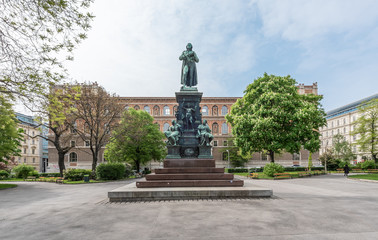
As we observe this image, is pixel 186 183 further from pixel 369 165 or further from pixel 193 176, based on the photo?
pixel 369 165

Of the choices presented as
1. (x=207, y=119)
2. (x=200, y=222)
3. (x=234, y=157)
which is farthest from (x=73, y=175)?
(x=207, y=119)

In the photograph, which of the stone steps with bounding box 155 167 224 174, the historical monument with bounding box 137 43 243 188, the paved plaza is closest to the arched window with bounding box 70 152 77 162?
the historical monument with bounding box 137 43 243 188

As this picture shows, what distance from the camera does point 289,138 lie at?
1078 inches

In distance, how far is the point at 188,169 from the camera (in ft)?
40.3

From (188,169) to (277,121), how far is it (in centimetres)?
1859

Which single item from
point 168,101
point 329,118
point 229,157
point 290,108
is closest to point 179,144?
point 290,108

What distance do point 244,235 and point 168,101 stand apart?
57.5 meters

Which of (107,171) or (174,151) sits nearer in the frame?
(174,151)

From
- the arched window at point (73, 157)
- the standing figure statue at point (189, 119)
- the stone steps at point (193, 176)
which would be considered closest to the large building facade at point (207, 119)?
the arched window at point (73, 157)

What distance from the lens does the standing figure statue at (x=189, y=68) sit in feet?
51.0

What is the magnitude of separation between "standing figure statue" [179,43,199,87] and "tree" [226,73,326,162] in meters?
13.8

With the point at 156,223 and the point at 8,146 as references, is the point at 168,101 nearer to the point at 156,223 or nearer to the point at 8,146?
the point at 8,146

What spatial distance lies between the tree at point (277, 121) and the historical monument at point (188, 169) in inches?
559

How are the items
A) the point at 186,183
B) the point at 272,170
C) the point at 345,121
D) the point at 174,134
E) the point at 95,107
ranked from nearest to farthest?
the point at 186,183
the point at 174,134
the point at 272,170
the point at 95,107
the point at 345,121
